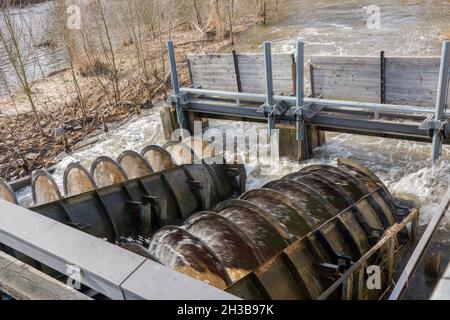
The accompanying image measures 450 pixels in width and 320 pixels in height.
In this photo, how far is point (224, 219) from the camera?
→ 6145mm

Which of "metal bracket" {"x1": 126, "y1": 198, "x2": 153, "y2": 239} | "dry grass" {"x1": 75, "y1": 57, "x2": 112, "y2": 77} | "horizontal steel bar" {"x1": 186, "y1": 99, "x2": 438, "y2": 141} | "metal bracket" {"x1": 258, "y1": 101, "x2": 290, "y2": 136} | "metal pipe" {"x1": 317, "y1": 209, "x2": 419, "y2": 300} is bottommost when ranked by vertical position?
"metal bracket" {"x1": 126, "y1": 198, "x2": 153, "y2": 239}

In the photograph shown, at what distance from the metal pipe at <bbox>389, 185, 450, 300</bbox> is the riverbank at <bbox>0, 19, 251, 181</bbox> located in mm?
11388

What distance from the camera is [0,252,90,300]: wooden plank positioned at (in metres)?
2.30

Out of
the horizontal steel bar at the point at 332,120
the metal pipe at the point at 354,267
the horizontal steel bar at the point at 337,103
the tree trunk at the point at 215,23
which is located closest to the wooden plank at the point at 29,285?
the metal pipe at the point at 354,267

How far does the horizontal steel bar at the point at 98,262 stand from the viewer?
1.96 m

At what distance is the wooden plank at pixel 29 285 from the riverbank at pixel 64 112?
35.3 ft

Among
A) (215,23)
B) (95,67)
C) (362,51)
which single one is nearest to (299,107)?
(362,51)

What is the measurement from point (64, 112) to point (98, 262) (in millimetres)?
15203

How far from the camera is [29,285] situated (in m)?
2.45

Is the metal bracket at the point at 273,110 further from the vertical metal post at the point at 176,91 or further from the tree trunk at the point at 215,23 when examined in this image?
the tree trunk at the point at 215,23

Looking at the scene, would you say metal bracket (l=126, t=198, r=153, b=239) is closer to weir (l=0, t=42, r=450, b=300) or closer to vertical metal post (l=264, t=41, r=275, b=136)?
weir (l=0, t=42, r=450, b=300)

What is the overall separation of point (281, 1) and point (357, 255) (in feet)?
88.2

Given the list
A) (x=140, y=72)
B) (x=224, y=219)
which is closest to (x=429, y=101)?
(x=224, y=219)

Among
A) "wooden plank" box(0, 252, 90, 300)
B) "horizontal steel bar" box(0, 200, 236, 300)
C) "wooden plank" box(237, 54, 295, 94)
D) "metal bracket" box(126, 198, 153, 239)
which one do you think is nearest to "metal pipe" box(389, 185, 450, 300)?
"horizontal steel bar" box(0, 200, 236, 300)
